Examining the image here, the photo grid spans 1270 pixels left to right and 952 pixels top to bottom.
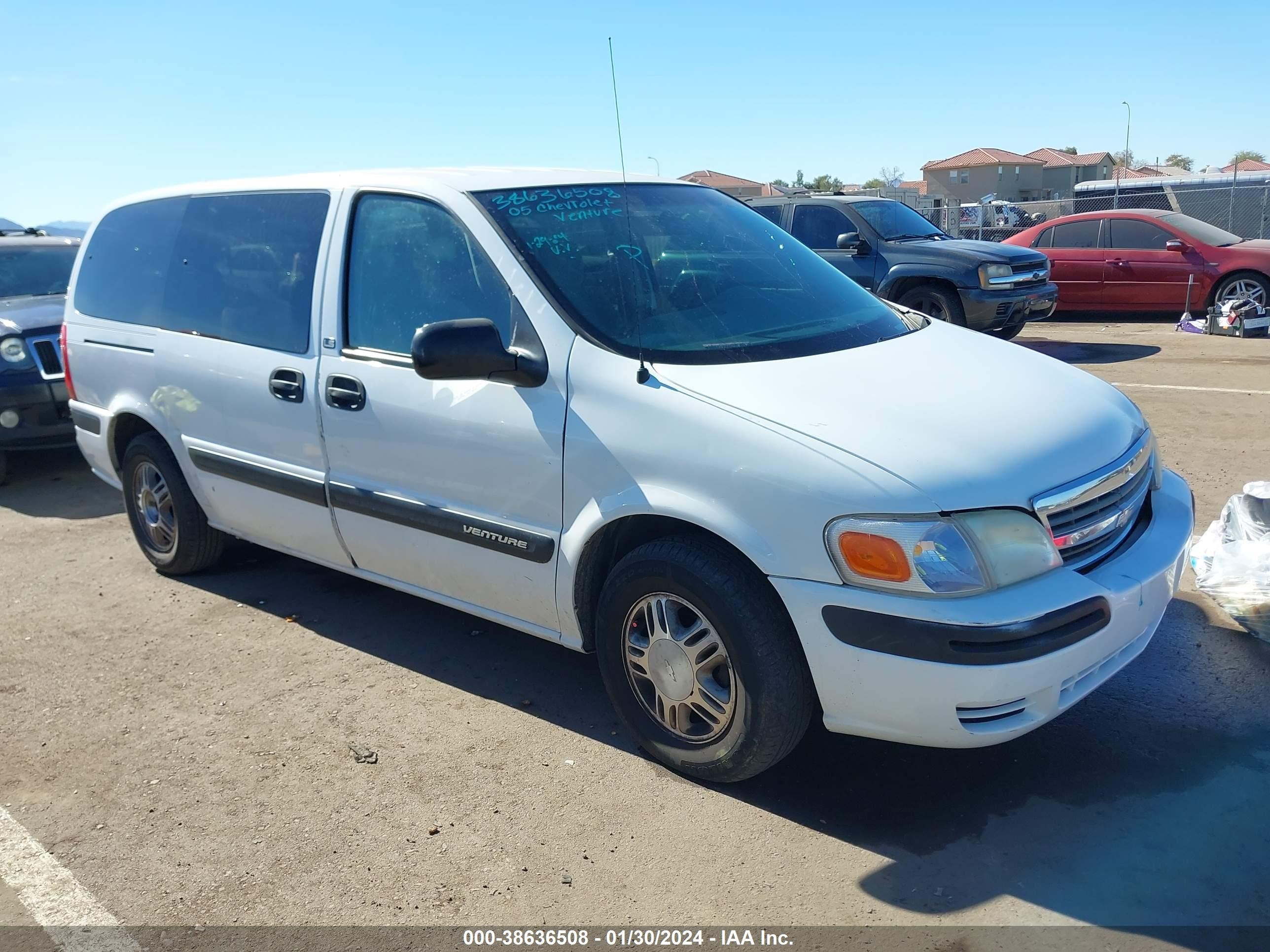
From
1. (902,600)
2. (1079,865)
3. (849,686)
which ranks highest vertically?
(902,600)

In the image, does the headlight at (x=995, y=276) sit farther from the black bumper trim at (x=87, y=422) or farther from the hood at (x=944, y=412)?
the black bumper trim at (x=87, y=422)

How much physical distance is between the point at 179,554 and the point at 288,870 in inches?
104

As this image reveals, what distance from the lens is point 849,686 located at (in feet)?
9.55

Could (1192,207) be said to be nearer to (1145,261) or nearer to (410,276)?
(1145,261)

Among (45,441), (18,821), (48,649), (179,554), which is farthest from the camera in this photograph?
(45,441)

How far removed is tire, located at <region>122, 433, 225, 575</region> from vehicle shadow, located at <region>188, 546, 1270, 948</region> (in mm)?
1277

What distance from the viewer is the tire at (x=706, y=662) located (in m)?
3.01

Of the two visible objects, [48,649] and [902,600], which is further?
[48,649]

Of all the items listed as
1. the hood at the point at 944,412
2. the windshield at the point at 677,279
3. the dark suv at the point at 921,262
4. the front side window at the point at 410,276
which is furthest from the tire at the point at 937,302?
the front side window at the point at 410,276

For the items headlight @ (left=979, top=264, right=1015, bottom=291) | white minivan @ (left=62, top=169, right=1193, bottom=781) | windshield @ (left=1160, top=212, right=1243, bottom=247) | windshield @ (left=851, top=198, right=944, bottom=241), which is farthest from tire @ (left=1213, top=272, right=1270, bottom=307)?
white minivan @ (left=62, top=169, right=1193, bottom=781)

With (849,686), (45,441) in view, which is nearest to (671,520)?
(849,686)

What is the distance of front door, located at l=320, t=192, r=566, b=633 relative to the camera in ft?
11.5

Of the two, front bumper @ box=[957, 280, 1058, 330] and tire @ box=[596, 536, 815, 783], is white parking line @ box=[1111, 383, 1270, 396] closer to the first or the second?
front bumper @ box=[957, 280, 1058, 330]

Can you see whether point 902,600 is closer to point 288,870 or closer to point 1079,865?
point 1079,865
